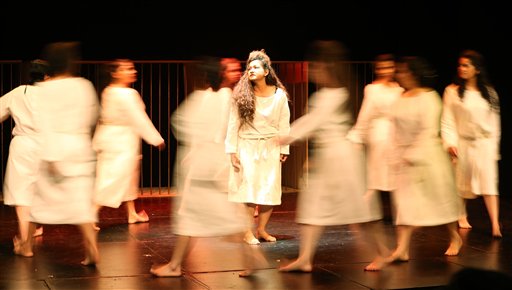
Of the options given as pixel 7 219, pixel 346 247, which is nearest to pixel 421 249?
pixel 346 247

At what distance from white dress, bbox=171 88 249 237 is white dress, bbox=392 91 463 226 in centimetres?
123

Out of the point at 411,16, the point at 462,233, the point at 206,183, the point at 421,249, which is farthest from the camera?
the point at 411,16

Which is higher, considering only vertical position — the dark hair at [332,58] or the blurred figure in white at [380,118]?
the dark hair at [332,58]

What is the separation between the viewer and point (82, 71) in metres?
11.4

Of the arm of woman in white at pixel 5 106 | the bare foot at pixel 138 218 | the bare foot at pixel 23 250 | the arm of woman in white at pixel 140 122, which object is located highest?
the arm of woman in white at pixel 5 106

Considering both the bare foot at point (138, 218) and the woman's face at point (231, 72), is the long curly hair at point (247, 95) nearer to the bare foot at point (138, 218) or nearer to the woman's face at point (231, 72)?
the woman's face at point (231, 72)

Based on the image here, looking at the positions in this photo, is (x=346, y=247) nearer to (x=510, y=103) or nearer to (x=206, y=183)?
(x=206, y=183)

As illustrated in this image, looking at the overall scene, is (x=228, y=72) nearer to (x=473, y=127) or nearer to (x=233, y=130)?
(x=233, y=130)

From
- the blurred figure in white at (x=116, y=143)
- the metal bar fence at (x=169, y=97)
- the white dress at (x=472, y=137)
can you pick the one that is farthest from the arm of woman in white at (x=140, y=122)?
the metal bar fence at (x=169, y=97)

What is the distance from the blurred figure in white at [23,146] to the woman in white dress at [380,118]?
243cm

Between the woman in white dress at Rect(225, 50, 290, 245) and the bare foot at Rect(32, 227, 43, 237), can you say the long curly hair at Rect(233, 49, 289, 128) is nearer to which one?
the woman in white dress at Rect(225, 50, 290, 245)

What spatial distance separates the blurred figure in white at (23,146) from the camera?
649 cm

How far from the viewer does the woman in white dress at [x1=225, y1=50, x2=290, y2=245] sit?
7082 mm

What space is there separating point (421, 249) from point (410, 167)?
1.12 metres
